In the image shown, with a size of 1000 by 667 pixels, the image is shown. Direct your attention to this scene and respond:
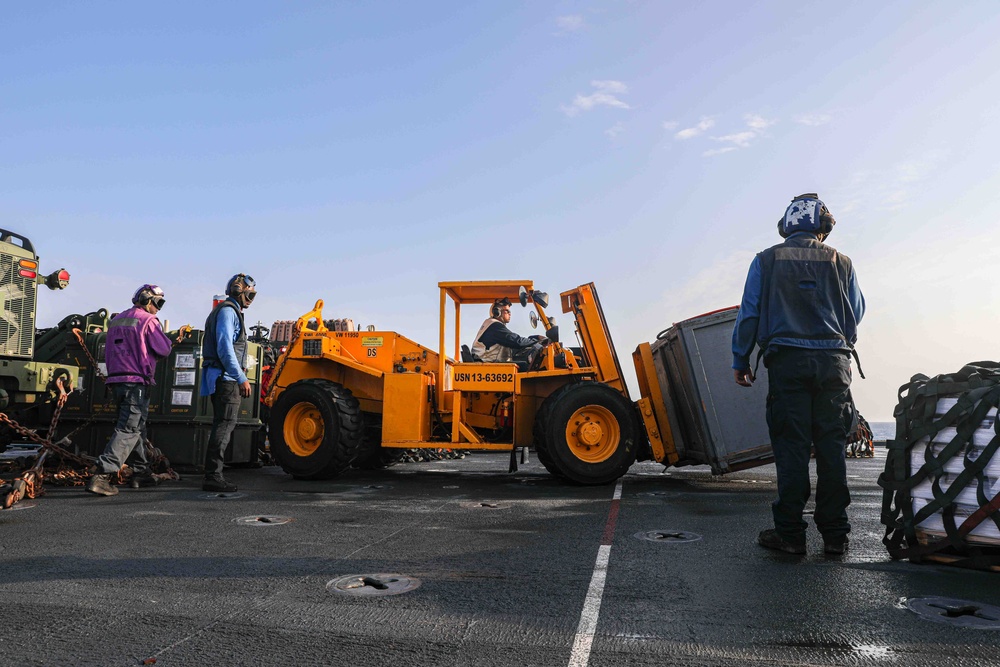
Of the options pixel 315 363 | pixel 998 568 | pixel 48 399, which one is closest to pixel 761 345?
pixel 998 568

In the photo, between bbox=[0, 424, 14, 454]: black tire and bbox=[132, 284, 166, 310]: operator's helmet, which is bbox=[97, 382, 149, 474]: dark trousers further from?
bbox=[0, 424, 14, 454]: black tire

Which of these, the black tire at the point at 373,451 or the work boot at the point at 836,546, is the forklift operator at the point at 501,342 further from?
the work boot at the point at 836,546

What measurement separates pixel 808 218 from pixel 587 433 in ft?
12.4

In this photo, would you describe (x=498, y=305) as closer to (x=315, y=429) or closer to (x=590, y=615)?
(x=315, y=429)

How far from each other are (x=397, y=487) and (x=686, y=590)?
4745 mm

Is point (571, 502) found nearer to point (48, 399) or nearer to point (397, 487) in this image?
point (397, 487)

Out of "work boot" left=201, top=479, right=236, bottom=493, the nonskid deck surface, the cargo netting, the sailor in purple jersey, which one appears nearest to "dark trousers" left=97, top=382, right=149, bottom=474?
the sailor in purple jersey

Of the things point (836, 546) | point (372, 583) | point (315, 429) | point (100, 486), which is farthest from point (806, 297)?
point (100, 486)

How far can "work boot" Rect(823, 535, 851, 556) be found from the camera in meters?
3.96

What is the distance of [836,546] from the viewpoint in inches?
156

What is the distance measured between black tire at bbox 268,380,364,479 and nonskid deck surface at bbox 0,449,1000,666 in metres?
2.44

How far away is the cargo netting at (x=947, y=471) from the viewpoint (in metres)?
3.48

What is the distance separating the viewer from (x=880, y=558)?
3895 mm

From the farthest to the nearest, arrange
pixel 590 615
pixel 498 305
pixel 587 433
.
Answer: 1. pixel 498 305
2. pixel 587 433
3. pixel 590 615
